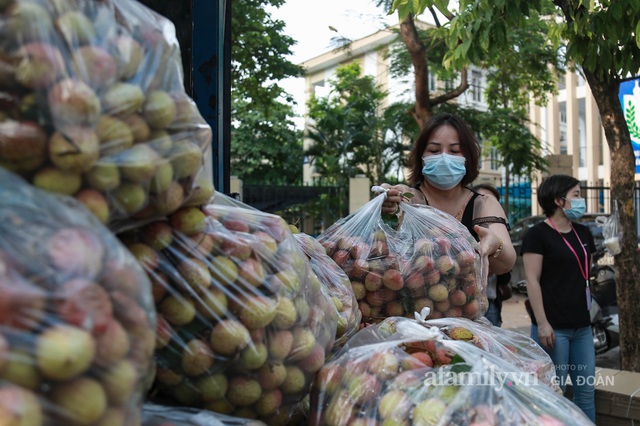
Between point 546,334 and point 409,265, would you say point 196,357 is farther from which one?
point 546,334

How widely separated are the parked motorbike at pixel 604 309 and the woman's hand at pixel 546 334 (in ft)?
8.86

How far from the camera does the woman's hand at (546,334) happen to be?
4309 millimetres

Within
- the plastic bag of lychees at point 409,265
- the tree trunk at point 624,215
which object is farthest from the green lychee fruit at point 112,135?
the tree trunk at point 624,215

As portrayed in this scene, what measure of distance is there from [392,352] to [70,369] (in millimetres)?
814

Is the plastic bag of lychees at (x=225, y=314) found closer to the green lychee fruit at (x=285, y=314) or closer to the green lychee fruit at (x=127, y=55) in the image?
the green lychee fruit at (x=285, y=314)

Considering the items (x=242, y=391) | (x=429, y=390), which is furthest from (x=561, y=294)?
(x=242, y=391)

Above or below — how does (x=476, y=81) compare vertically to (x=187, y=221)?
above

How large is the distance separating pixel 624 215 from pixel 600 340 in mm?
2661

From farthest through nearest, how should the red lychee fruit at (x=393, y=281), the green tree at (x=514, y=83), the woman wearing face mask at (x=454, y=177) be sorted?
the green tree at (x=514, y=83)
the woman wearing face mask at (x=454, y=177)
the red lychee fruit at (x=393, y=281)

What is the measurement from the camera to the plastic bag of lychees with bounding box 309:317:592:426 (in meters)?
1.23

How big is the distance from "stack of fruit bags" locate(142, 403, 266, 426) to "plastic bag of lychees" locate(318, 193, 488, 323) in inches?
34.8

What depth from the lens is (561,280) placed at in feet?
14.2

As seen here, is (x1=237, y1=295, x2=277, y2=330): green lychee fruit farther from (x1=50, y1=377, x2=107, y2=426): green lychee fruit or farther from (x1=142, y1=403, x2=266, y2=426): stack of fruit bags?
(x1=50, y1=377, x2=107, y2=426): green lychee fruit

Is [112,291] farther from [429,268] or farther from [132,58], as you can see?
[429,268]
